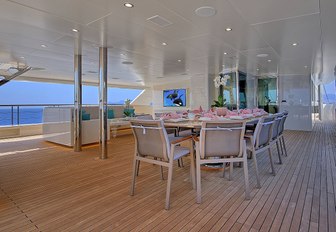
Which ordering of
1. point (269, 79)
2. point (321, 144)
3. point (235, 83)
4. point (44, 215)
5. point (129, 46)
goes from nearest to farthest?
point (44, 215) < point (129, 46) < point (321, 144) < point (235, 83) < point (269, 79)

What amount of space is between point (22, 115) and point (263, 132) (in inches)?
285

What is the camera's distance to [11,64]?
5.97m

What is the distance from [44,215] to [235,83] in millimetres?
7119

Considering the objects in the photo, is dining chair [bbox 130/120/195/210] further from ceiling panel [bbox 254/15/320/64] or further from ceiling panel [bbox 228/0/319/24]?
ceiling panel [bbox 254/15/320/64]

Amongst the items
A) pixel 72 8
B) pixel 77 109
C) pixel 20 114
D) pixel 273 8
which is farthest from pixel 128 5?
pixel 20 114

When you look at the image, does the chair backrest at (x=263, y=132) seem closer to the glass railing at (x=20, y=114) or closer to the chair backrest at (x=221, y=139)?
the chair backrest at (x=221, y=139)

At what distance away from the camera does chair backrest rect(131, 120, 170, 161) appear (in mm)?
1899

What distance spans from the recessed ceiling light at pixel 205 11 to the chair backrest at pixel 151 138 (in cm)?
165

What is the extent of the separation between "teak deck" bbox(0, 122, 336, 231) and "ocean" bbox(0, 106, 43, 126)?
3.61m

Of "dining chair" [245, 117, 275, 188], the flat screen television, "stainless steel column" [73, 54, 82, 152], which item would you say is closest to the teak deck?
"dining chair" [245, 117, 275, 188]

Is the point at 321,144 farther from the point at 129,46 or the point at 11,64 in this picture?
the point at 11,64

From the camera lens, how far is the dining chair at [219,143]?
74.5 inches

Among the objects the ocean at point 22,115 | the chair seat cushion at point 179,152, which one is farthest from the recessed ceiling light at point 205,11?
the ocean at point 22,115

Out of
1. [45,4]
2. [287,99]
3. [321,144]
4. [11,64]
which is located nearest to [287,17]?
[45,4]
